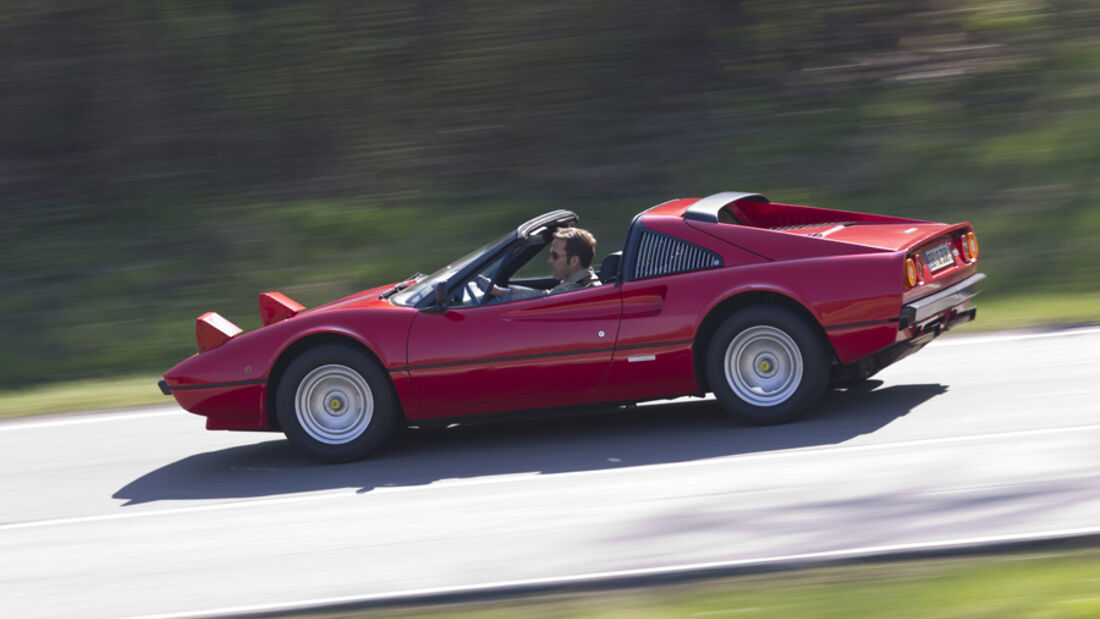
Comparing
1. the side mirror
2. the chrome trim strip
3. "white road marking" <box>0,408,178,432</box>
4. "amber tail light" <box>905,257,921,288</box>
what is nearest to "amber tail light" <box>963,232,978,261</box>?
"amber tail light" <box>905,257,921,288</box>

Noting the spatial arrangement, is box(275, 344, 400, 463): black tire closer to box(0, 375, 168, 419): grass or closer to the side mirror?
the side mirror

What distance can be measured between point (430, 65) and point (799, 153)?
17.1ft

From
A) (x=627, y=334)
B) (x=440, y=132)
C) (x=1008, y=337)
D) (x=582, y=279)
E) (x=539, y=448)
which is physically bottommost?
(x=1008, y=337)

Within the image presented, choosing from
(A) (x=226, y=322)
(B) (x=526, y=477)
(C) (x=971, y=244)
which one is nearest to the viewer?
(B) (x=526, y=477)

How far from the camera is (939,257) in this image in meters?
6.58

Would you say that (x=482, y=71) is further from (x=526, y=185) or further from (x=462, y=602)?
(x=462, y=602)

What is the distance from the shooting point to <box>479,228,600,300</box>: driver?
668 centimetres

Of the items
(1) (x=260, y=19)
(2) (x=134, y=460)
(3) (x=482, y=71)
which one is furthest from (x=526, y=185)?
(2) (x=134, y=460)

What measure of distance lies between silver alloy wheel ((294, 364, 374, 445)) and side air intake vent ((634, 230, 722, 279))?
5.73 ft

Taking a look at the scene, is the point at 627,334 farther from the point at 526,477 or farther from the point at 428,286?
the point at 428,286

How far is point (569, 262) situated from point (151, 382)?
515 cm

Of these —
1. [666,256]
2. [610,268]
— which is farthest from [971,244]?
[610,268]

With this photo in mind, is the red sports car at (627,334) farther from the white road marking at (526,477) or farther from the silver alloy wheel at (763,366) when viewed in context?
the white road marking at (526,477)

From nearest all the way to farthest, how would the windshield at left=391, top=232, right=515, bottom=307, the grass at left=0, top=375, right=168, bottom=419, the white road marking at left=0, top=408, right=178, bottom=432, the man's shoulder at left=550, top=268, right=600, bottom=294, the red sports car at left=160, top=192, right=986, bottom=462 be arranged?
the red sports car at left=160, top=192, right=986, bottom=462 → the man's shoulder at left=550, top=268, right=600, bottom=294 → the windshield at left=391, top=232, right=515, bottom=307 → the white road marking at left=0, top=408, right=178, bottom=432 → the grass at left=0, top=375, right=168, bottom=419
